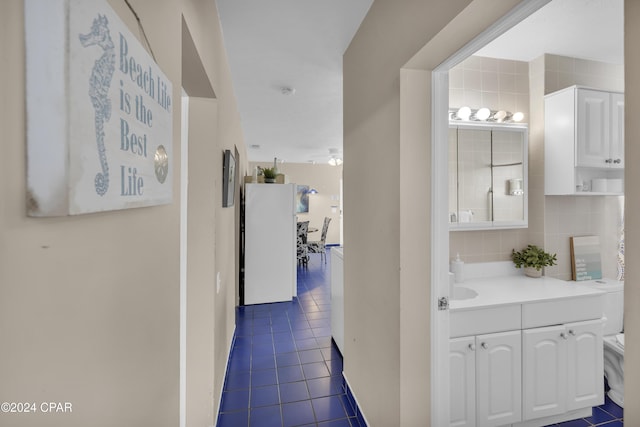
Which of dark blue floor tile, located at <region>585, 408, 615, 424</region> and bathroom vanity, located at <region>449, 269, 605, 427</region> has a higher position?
bathroom vanity, located at <region>449, 269, 605, 427</region>

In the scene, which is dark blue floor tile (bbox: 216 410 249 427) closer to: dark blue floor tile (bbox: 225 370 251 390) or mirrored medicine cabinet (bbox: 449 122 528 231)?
dark blue floor tile (bbox: 225 370 251 390)

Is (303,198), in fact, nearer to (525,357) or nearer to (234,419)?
(234,419)

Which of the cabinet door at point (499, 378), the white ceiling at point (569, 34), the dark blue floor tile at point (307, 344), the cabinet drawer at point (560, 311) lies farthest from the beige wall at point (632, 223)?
the dark blue floor tile at point (307, 344)

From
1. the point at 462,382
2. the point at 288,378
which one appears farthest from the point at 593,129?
the point at 288,378

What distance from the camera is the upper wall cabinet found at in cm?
218

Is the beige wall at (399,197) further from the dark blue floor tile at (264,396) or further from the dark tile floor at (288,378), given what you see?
the dark blue floor tile at (264,396)

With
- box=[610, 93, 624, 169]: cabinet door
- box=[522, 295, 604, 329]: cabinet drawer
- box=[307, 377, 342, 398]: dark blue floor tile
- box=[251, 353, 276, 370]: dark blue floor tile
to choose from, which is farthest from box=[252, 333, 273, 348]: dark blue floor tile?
box=[610, 93, 624, 169]: cabinet door

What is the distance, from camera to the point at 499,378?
1.72 meters

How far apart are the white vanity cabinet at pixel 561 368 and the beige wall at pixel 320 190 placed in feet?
23.9

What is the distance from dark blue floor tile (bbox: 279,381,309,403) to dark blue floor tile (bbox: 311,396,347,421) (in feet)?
0.34

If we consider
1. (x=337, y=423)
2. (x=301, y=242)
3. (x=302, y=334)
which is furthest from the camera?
(x=301, y=242)

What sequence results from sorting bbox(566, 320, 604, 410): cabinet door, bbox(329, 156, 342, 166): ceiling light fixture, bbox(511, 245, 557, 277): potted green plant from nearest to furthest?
1. bbox(566, 320, 604, 410): cabinet door
2. bbox(511, 245, 557, 277): potted green plant
3. bbox(329, 156, 342, 166): ceiling light fixture

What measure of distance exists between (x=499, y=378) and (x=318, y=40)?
245 cm

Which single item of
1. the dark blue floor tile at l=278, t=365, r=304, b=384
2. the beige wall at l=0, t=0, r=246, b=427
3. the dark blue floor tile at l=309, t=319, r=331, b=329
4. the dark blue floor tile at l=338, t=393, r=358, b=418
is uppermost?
the beige wall at l=0, t=0, r=246, b=427
